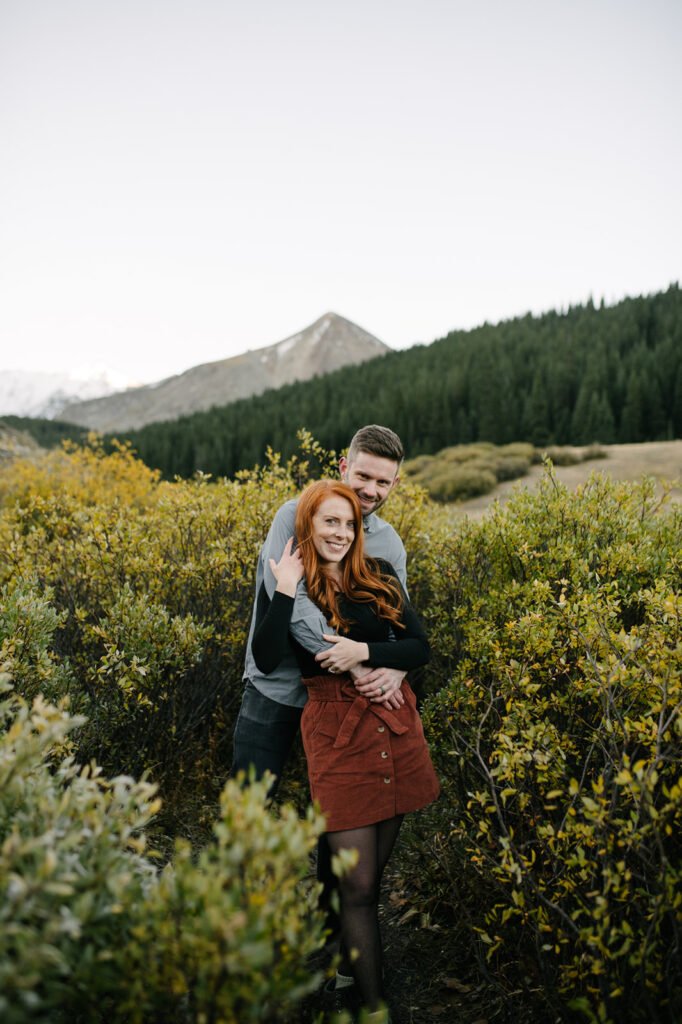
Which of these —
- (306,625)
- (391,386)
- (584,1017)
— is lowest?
(584,1017)

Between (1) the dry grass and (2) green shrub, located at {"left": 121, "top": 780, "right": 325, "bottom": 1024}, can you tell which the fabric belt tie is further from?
(1) the dry grass

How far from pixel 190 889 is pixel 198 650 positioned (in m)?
2.60

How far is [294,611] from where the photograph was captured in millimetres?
2705

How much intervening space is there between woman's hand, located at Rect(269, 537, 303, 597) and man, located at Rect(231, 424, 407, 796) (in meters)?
0.08

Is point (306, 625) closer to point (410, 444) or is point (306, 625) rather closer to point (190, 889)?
point (190, 889)

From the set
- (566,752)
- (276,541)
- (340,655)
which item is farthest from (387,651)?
(566,752)

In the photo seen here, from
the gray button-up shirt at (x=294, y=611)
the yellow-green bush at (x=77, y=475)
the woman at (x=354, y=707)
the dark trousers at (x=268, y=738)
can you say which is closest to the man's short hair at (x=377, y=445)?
the gray button-up shirt at (x=294, y=611)

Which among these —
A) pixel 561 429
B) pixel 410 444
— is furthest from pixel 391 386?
pixel 561 429

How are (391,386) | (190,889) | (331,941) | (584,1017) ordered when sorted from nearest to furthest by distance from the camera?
(190,889) → (584,1017) → (331,941) → (391,386)

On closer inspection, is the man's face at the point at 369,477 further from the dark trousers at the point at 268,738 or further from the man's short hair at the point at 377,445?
the dark trousers at the point at 268,738

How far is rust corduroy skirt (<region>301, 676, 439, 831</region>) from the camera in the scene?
2426mm

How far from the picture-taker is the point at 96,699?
12.6 feet

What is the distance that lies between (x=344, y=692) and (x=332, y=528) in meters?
0.82

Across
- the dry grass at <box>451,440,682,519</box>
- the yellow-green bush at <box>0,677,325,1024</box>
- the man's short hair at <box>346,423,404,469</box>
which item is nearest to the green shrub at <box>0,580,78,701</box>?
the yellow-green bush at <box>0,677,325,1024</box>
